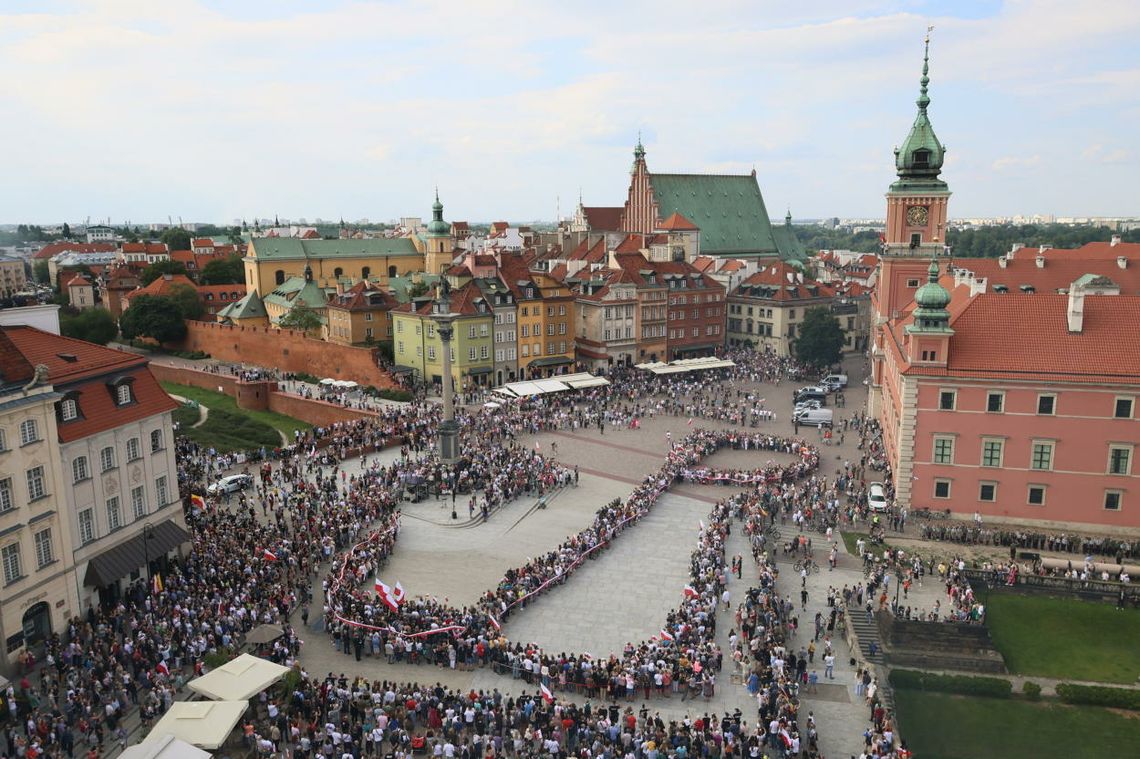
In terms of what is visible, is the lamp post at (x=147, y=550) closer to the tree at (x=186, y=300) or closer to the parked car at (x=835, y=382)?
the parked car at (x=835, y=382)

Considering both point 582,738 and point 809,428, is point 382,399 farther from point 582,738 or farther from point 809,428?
point 582,738

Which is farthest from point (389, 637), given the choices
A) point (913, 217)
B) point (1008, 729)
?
point (913, 217)

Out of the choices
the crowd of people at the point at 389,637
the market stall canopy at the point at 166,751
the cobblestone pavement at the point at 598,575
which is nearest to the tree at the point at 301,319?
the cobblestone pavement at the point at 598,575

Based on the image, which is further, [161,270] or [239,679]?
[161,270]

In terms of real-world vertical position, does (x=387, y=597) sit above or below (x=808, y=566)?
above

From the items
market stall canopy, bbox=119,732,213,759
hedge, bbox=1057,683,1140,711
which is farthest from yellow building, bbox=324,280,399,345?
hedge, bbox=1057,683,1140,711

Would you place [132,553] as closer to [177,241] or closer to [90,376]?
[90,376]

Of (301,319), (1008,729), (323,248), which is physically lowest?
(1008,729)
